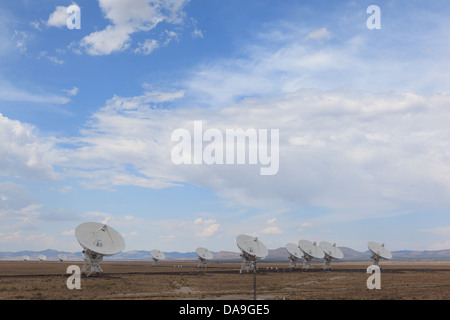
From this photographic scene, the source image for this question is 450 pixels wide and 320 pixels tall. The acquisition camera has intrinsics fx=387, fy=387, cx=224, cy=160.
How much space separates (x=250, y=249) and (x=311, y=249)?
29.3 metres

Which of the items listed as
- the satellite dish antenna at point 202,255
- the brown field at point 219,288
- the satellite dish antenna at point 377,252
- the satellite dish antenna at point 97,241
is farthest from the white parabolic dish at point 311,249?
the satellite dish antenna at point 97,241

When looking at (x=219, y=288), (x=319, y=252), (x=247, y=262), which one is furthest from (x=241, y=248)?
(x=319, y=252)

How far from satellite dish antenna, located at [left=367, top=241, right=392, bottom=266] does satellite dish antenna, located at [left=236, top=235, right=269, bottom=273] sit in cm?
3060

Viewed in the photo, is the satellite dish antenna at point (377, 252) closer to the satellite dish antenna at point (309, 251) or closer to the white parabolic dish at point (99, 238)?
the satellite dish antenna at point (309, 251)

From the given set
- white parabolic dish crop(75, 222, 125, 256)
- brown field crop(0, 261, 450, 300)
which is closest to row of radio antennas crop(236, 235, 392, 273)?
brown field crop(0, 261, 450, 300)

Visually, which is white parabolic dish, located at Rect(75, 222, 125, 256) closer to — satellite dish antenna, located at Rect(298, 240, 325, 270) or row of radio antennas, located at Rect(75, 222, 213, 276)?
row of radio antennas, located at Rect(75, 222, 213, 276)

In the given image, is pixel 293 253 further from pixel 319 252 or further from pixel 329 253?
pixel 329 253

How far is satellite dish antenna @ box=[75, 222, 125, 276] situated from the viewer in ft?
207

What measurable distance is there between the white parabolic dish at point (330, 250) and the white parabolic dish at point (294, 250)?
654cm

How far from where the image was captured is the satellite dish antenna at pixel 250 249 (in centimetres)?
8019
